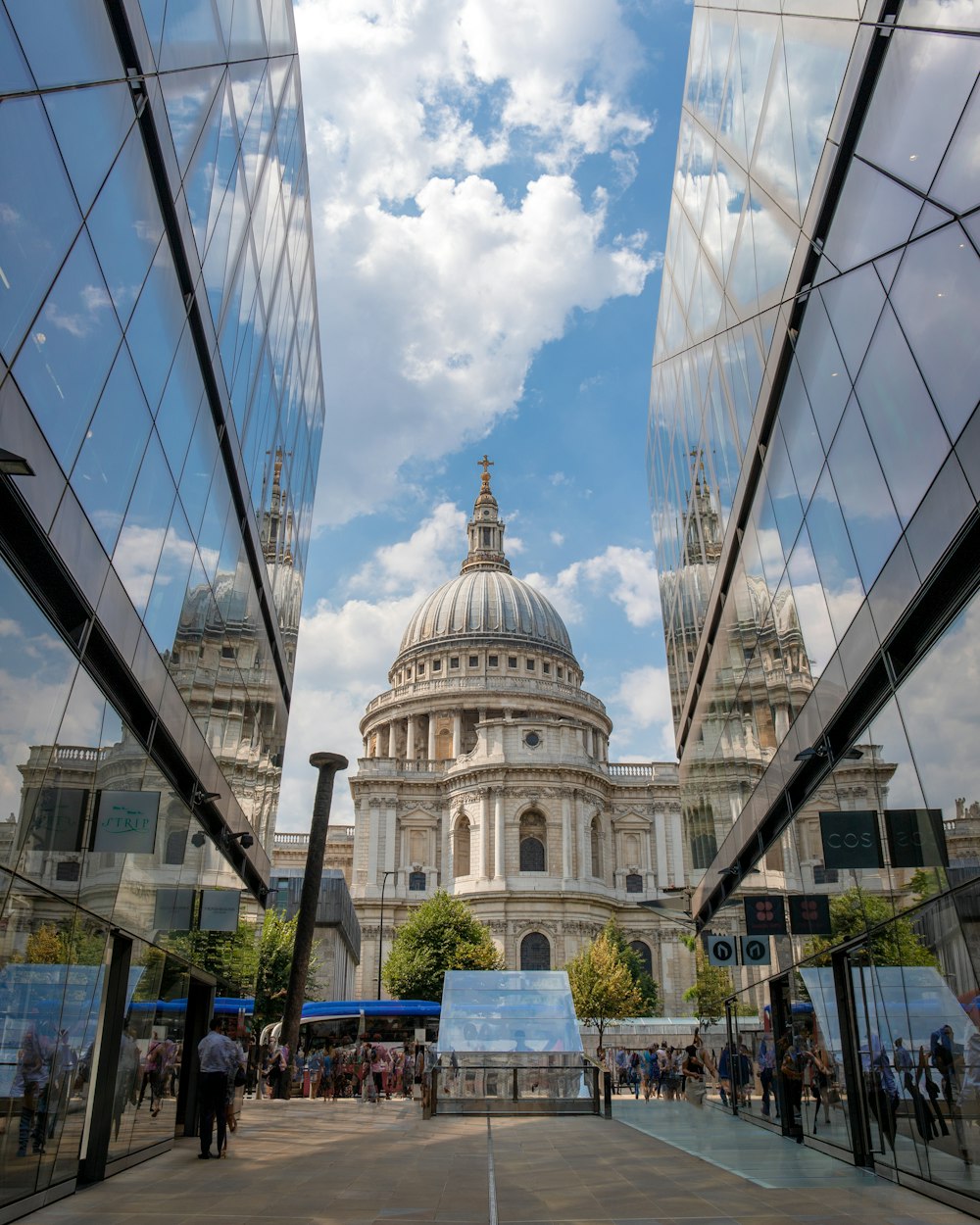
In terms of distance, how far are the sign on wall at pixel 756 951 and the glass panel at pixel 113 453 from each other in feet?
42.1

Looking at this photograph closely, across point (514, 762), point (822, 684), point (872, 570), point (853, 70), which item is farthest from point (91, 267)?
point (514, 762)

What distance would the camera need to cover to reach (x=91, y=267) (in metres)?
9.96

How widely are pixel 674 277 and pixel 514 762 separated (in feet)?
187

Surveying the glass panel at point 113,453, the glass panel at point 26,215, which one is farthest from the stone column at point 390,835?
the glass panel at point 26,215

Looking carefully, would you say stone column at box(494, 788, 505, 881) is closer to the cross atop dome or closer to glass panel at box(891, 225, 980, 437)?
the cross atop dome

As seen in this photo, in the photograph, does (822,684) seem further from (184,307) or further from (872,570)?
(184,307)

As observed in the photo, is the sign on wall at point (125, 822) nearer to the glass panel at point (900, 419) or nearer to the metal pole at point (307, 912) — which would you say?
the glass panel at point (900, 419)

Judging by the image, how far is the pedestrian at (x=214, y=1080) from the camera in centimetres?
1378

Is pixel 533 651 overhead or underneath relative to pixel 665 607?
overhead

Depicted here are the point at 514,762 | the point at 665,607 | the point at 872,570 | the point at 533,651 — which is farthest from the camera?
the point at 533,651

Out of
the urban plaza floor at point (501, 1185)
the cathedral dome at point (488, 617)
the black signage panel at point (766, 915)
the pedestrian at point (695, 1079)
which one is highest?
the cathedral dome at point (488, 617)

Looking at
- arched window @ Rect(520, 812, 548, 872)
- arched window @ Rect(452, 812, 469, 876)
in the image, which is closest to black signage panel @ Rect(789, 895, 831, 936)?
arched window @ Rect(520, 812, 548, 872)

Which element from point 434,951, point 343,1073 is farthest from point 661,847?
point 343,1073

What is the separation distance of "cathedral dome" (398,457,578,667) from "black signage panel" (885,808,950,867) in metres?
96.7
